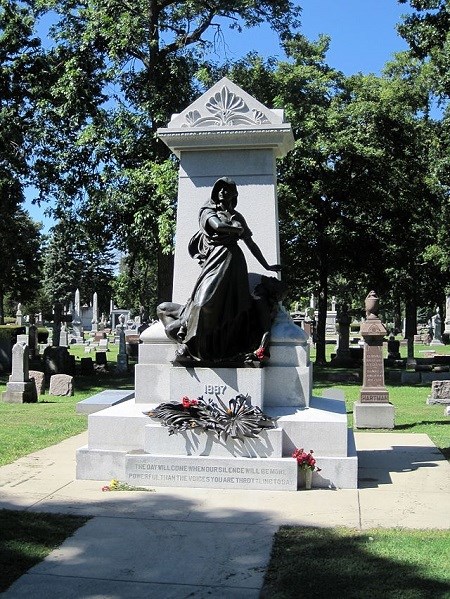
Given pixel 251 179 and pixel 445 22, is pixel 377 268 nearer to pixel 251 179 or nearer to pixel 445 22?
pixel 445 22

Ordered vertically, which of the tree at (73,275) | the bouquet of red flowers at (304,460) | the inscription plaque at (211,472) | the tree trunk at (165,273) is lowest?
the inscription plaque at (211,472)

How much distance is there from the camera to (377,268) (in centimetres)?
2920

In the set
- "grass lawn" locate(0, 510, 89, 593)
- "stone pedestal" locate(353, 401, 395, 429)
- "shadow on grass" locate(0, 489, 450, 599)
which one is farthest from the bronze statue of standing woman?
"stone pedestal" locate(353, 401, 395, 429)

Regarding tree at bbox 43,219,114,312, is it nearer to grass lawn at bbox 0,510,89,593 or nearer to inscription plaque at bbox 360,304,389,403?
inscription plaque at bbox 360,304,389,403

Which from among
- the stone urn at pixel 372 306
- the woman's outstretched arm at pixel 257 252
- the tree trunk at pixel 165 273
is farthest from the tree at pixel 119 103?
the woman's outstretched arm at pixel 257 252

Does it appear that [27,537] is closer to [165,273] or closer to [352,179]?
[165,273]

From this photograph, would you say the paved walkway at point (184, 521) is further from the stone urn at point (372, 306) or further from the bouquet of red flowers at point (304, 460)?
the stone urn at point (372, 306)

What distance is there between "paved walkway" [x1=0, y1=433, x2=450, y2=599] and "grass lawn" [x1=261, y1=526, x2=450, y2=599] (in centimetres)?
15

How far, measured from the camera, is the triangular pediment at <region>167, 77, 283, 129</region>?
26.7ft

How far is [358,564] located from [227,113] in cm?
524

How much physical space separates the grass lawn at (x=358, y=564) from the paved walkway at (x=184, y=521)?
15 centimetres

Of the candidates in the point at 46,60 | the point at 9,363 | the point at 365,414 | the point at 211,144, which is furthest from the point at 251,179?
the point at 9,363

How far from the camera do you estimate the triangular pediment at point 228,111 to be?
26.7ft

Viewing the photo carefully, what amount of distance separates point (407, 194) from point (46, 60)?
13946 millimetres
